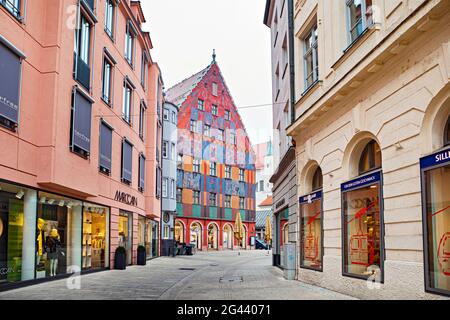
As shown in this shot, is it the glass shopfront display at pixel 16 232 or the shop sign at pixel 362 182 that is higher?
the shop sign at pixel 362 182

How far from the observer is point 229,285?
15930 mm

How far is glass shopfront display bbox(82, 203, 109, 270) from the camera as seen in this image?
19.3m

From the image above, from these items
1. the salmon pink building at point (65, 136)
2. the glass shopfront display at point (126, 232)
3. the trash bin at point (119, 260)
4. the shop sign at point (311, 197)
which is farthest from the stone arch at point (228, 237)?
the shop sign at point (311, 197)

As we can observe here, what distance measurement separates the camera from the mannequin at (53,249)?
15984mm

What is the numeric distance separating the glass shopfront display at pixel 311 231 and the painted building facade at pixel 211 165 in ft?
121

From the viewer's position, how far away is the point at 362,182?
11.9 metres

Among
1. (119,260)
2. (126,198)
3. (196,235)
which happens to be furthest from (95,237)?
(196,235)

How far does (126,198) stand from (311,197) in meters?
11.7

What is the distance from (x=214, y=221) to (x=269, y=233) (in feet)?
50.4

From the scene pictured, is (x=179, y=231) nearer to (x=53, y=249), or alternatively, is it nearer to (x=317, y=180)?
(x=53, y=249)

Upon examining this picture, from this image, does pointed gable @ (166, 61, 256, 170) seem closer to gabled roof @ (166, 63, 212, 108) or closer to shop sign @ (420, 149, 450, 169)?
gabled roof @ (166, 63, 212, 108)

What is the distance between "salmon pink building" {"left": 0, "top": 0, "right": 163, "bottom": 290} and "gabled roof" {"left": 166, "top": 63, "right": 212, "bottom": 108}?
29.7 meters

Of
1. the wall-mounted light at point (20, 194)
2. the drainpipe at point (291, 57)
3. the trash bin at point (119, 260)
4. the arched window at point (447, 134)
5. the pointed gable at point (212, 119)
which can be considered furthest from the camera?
the pointed gable at point (212, 119)

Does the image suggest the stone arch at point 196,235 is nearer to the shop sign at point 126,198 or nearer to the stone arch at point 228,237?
the stone arch at point 228,237
